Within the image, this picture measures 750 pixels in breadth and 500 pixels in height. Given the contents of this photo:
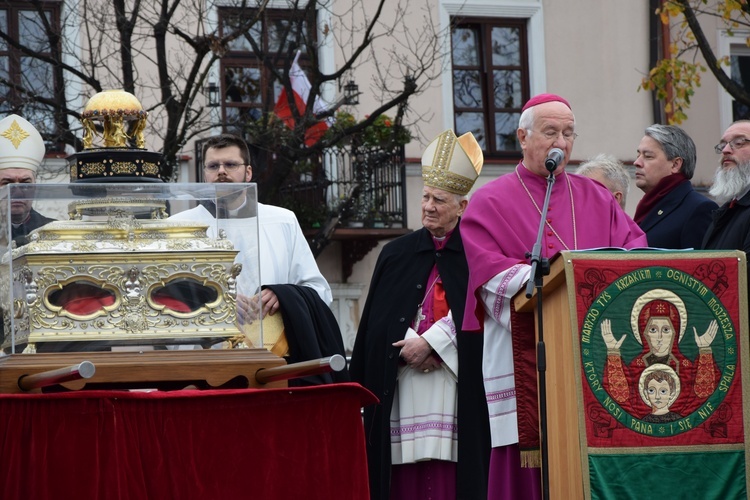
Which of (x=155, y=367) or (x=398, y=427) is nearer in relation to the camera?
(x=155, y=367)

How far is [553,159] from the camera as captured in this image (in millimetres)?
6305

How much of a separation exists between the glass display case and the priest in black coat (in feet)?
6.44

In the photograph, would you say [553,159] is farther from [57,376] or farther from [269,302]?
[57,376]

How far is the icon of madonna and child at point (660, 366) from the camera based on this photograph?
19.5 ft

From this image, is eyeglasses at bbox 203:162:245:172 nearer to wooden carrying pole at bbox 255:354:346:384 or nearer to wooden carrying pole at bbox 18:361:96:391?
wooden carrying pole at bbox 255:354:346:384


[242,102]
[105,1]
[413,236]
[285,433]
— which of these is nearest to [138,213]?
[285,433]

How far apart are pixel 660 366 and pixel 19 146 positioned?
312 centimetres

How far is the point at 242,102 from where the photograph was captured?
17.6m

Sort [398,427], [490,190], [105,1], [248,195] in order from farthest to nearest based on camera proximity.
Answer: [105,1] → [398,427] → [490,190] → [248,195]

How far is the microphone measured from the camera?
621 cm

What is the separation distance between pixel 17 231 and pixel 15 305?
0.27m

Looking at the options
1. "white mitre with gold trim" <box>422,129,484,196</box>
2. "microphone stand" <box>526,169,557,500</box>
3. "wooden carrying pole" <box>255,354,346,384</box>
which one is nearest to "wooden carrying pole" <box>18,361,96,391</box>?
"wooden carrying pole" <box>255,354,346,384</box>

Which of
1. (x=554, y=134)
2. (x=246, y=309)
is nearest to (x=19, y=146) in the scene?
(x=246, y=309)

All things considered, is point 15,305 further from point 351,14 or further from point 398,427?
point 351,14
